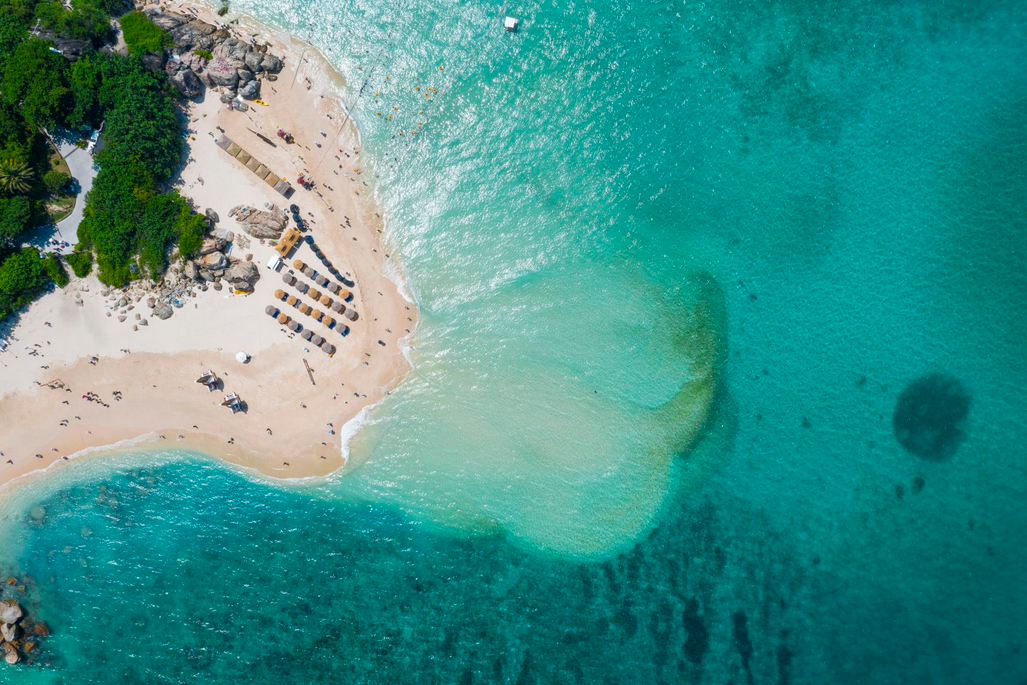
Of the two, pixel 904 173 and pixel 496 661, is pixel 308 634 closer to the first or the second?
pixel 496 661

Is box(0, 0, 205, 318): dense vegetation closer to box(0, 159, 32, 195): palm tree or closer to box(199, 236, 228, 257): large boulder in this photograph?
box(0, 159, 32, 195): palm tree

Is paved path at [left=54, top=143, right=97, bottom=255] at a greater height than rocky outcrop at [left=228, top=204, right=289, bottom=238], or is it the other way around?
rocky outcrop at [left=228, top=204, right=289, bottom=238]

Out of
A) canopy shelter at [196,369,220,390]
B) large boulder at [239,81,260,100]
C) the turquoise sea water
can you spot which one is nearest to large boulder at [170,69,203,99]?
→ large boulder at [239,81,260,100]

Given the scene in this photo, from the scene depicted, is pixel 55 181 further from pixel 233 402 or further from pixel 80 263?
pixel 233 402

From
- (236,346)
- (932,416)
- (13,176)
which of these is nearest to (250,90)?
Answer: (13,176)

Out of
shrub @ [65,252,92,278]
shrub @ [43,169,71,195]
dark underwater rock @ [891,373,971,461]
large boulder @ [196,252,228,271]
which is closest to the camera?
shrub @ [43,169,71,195]

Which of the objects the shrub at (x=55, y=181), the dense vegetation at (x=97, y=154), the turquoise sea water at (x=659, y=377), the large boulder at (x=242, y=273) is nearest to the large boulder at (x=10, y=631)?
the turquoise sea water at (x=659, y=377)
